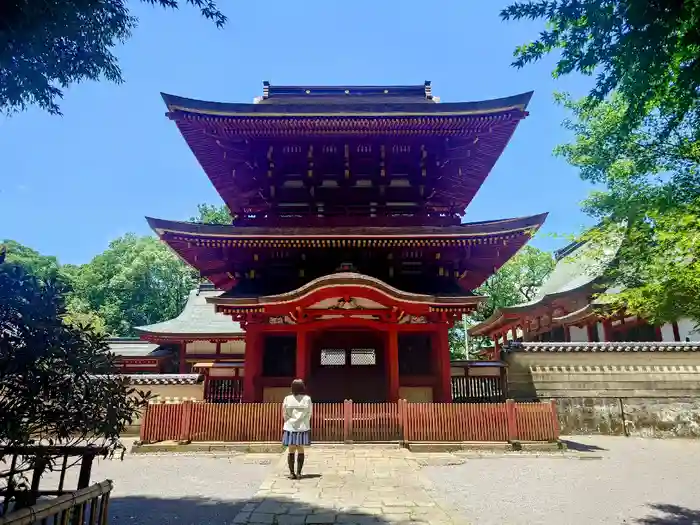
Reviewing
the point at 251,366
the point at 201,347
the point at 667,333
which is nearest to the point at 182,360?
the point at 201,347

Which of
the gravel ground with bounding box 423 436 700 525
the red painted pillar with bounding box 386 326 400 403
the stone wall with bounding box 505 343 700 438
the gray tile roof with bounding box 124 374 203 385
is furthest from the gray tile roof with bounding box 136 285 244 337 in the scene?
the gravel ground with bounding box 423 436 700 525

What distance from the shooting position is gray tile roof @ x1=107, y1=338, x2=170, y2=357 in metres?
25.0

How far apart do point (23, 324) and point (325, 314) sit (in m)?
9.88

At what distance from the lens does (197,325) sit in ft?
79.5

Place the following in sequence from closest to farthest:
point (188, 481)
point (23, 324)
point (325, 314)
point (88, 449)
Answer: point (23, 324) → point (88, 449) → point (188, 481) → point (325, 314)

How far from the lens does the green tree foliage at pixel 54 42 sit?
15.3ft

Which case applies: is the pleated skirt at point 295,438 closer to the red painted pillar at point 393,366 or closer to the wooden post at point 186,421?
the wooden post at point 186,421

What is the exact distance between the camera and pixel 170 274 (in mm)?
42500

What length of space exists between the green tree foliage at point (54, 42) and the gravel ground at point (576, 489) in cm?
732

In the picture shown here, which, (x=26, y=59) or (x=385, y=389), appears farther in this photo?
(x=385, y=389)

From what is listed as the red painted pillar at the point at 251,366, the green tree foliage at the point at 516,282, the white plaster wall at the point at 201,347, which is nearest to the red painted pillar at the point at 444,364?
the red painted pillar at the point at 251,366

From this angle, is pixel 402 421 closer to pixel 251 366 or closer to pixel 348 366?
pixel 348 366

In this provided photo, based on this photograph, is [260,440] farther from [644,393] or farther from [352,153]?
[644,393]

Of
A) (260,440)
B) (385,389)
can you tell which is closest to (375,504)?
(260,440)
